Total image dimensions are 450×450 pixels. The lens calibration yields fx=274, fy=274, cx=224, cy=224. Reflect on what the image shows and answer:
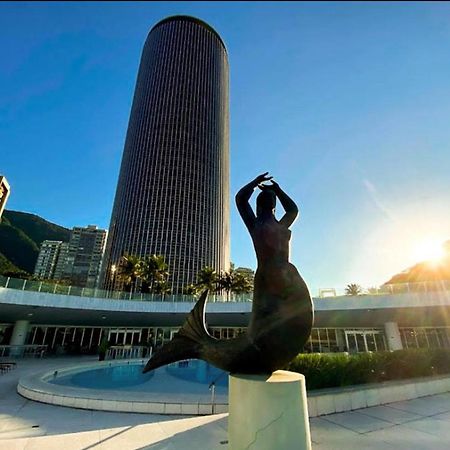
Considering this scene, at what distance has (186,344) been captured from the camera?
517 centimetres

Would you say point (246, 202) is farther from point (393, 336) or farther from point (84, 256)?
point (84, 256)

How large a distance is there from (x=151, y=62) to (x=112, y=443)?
4427 inches

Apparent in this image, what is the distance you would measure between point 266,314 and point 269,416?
1383 millimetres

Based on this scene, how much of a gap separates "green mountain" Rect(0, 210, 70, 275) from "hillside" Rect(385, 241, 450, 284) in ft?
317

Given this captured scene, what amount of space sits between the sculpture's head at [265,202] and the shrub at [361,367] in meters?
5.28

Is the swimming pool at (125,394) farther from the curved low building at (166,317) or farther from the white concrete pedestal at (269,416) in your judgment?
the curved low building at (166,317)

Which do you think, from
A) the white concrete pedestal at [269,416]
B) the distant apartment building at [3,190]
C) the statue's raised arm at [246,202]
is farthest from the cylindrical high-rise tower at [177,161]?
the white concrete pedestal at [269,416]

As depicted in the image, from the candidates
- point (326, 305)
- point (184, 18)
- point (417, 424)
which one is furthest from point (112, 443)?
point (184, 18)

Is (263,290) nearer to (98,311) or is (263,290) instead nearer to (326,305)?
(326,305)

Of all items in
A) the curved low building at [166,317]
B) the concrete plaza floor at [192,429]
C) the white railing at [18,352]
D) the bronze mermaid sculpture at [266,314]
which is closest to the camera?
the bronze mermaid sculpture at [266,314]

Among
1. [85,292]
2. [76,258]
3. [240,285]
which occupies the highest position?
[76,258]

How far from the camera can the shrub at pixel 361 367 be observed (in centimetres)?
834

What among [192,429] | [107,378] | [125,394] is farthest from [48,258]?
[192,429]

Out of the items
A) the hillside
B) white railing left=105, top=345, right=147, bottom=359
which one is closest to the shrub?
white railing left=105, top=345, right=147, bottom=359
